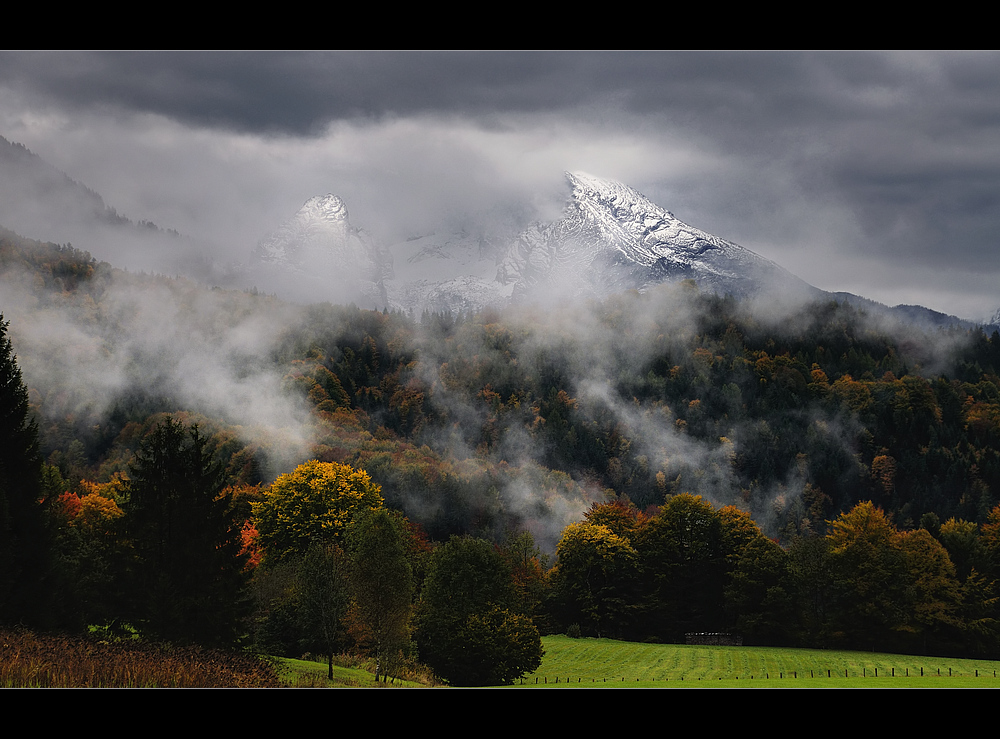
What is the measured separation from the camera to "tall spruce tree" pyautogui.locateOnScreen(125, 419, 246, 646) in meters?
28.1

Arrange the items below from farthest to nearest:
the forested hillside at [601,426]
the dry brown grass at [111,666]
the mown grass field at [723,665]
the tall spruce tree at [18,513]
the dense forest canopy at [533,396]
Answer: the dense forest canopy at [533,396], the forested hillside at [601,426], the mown grass field at [723,665], the tall spruce tree at [18,513], the dry brown grass at [111,666]

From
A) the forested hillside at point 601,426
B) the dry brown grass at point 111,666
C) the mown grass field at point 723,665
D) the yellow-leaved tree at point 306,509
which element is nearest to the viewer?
the dry brown grass at point 111,666

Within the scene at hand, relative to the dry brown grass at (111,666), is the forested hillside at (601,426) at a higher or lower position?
higher

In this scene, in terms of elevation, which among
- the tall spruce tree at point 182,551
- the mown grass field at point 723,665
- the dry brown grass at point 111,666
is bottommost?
the mown grass field at point 723,665

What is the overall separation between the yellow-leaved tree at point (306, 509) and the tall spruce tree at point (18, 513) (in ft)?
92.7

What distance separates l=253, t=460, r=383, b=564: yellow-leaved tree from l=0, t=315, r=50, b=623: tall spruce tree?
2825 cm

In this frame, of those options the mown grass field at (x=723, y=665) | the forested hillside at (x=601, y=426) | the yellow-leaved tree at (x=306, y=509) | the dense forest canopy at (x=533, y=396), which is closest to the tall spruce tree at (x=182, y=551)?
the mown grass field at (x=723, y=665)

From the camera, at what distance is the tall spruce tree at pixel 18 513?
2386 centimetres

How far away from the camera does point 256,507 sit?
188 feet

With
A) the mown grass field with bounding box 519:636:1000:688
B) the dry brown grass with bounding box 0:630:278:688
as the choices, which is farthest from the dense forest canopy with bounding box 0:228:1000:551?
the dry brown grass with bounding box 0:630:278:688

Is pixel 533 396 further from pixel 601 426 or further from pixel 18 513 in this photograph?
pixel 18 513

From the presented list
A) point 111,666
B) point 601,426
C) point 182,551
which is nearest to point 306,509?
point 182,551

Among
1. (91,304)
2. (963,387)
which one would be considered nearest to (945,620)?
(963,387)

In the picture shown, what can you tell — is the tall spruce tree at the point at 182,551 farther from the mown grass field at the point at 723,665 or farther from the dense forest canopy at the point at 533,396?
the dense forest canopy at the point at 533,396
